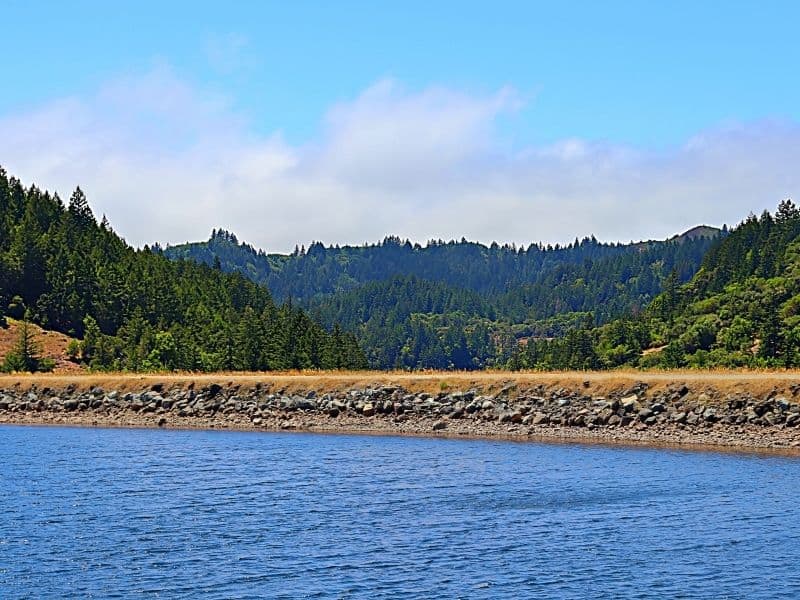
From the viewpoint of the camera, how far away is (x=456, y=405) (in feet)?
240

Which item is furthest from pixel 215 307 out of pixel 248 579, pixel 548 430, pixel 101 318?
pixel 248 579

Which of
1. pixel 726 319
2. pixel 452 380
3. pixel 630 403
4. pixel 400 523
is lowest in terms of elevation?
pixel 400 523

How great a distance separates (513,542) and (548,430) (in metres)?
31.8

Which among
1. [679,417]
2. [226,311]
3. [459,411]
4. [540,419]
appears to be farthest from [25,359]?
[679,417]

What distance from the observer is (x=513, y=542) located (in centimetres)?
3544

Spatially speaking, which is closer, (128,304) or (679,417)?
(679,417)

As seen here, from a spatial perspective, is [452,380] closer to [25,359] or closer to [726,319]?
[25,359]

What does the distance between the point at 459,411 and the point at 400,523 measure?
3383 cm

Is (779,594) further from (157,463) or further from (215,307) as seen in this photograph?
(215,307)

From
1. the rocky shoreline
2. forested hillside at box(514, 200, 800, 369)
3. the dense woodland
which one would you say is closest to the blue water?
Answer: the rocky shoreline

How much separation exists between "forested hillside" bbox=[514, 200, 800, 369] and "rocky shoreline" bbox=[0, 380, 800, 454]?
49.4 m

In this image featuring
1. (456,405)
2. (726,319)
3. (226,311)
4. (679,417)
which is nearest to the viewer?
(679,417)

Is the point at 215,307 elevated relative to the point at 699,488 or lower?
elevated

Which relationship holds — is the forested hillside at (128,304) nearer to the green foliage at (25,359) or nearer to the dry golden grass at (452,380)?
the green foliage at (25,359)
